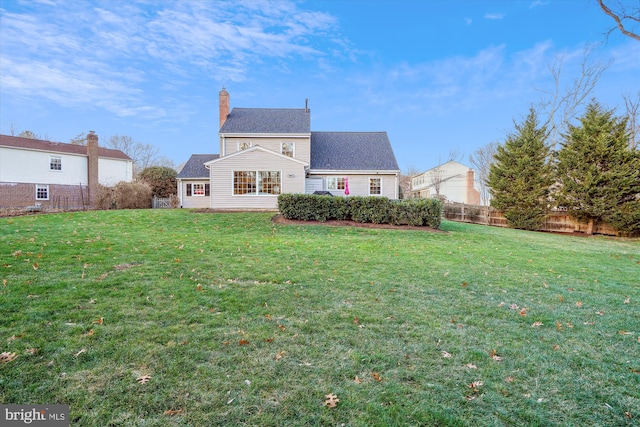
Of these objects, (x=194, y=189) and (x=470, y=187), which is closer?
(x=194, y=189)

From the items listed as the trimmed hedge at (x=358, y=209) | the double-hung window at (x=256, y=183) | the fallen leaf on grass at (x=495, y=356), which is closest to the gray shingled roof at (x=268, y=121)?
the double-hung window at (x=256, y=183)

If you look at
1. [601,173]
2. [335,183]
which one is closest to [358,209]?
[335,183]

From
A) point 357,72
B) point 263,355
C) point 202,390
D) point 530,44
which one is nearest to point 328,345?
point 263,355

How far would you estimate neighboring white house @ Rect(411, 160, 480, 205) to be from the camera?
36531 millimetres

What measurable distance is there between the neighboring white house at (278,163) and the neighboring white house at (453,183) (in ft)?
48.2

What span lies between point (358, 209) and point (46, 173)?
27.6m

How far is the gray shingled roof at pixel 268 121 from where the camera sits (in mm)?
21984

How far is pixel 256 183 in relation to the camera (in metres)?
18.3

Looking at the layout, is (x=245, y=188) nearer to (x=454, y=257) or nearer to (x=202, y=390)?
(x=454, y=257)

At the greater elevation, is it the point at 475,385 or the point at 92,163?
the point at 92,163

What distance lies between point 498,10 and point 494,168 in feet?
28.4

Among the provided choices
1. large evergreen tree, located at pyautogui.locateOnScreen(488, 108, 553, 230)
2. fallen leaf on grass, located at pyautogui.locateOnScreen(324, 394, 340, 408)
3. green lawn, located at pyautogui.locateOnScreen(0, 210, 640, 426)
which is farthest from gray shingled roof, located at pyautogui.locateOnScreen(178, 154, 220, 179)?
fallen leaf on grass, located at pyautogui.locateOnScreen(324, 394, 340, 408)

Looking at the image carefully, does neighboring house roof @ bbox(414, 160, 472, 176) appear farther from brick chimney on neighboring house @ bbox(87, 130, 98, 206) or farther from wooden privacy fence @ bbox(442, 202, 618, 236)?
brick chimney on neighboring house @ bbox(87, 130, 98, 206)

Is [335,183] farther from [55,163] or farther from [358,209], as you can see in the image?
[55,163]
